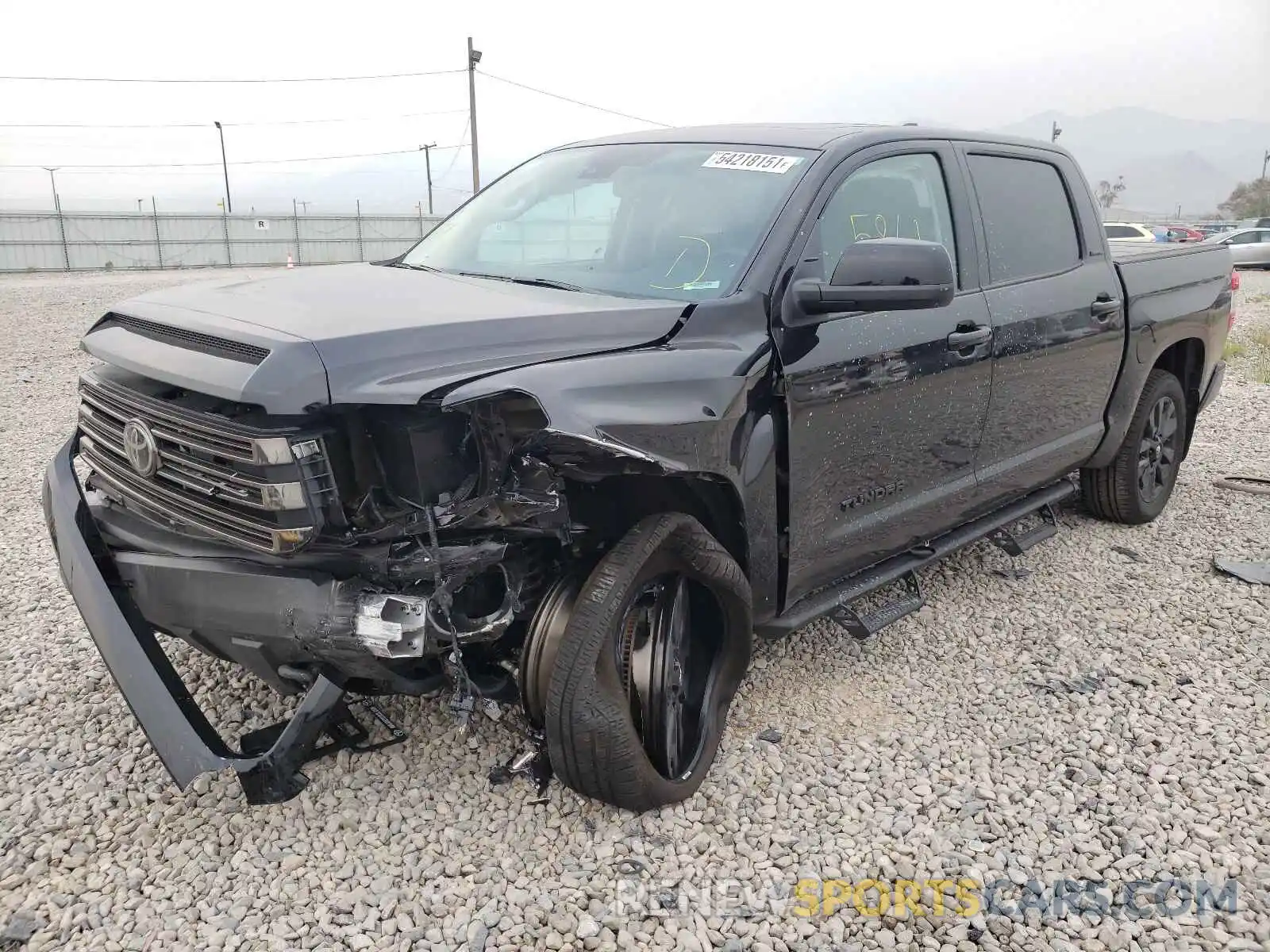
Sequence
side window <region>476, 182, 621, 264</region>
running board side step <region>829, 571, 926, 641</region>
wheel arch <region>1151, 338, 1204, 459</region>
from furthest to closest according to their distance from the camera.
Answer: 1. wheel arch <region>1151, 338, 1204, 459</region>
2. running board side step <region>829, 571, 926, 641</region>
3. side window <region>476, 182, 621, 264</region>

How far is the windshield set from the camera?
9.78 feet

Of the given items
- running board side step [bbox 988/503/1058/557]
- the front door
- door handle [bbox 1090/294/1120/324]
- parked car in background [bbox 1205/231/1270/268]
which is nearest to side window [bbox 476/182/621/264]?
the front door

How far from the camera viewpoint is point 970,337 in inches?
138

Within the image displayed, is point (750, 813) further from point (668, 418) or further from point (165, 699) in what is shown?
point (165, 699)

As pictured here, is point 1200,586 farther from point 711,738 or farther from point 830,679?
point 711,738

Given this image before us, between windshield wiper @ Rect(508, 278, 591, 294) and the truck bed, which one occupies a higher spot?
windshield wiper @ Rect(508, 278, 591, 294)

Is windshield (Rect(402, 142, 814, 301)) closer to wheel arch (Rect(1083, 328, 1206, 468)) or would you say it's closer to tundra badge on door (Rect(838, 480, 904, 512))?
tundra badge on door (Rect(838, 480, 904, 512))

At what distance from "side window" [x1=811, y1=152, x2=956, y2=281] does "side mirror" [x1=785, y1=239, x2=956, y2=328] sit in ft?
0.69

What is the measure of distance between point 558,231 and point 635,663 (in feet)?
5.31

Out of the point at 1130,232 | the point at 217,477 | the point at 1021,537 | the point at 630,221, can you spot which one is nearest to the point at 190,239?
the point at 1130,232

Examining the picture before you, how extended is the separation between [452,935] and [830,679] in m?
1.71

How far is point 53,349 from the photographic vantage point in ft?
35.4

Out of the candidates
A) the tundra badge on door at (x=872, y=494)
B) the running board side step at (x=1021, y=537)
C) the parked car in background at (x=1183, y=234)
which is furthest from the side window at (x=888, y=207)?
the parked car in background at (x=1183, y=234)

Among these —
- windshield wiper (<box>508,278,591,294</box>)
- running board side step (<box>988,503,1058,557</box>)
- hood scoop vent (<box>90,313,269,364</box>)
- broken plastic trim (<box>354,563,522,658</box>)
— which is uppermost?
windshield wiper (<box>508,278,591,294</box>)
